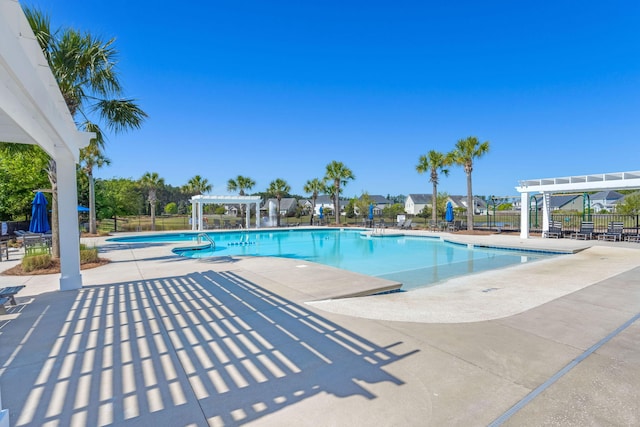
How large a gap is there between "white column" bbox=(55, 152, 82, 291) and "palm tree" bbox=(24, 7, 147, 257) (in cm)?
259

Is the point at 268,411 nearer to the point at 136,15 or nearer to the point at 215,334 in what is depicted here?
the point at 215,334

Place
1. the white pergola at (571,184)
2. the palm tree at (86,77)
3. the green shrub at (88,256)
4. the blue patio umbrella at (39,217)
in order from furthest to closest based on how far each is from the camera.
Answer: the white pergola at (571,184) → the blue patio umbrella at (39,217) → the green shrub at (88,256) → the palm tree at (86,77)

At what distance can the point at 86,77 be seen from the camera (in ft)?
24.7

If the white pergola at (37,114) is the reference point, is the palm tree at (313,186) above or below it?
above

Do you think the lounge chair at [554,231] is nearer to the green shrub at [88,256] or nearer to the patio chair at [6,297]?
the green shrub at [88,256]

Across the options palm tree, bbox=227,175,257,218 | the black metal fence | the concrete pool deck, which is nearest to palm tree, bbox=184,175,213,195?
palm tree, bbox=227,175,257,218

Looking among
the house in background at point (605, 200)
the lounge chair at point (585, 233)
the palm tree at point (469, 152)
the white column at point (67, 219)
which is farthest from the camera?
the house in background at point (605, 200)

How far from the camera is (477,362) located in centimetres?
291

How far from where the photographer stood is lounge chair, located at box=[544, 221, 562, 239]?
1520 cm

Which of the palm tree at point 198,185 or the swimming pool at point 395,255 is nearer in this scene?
the swimming pool at point 395,255

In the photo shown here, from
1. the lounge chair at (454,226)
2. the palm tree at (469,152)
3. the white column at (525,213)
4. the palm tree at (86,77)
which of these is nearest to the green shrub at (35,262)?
the palm tree at (86,77)

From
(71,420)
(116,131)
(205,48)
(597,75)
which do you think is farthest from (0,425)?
(597,75)

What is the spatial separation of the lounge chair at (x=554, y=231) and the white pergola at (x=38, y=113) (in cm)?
1824

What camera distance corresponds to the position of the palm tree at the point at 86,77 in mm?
6694
